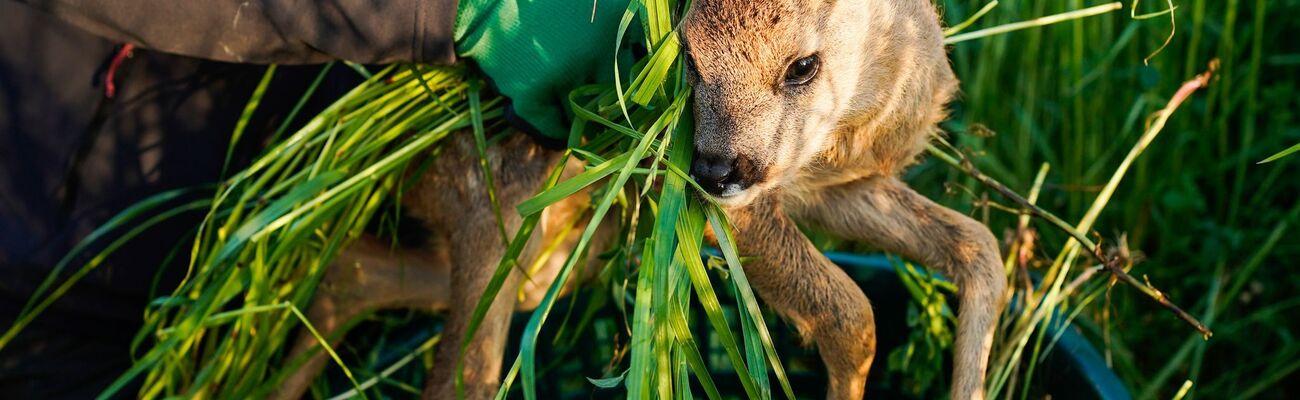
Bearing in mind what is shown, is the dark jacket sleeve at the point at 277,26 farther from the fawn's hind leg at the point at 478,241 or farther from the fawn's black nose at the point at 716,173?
the fawn's black nose at the point at 716,173

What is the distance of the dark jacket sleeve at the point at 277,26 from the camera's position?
1929mm

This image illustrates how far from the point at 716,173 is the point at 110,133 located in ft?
4.21

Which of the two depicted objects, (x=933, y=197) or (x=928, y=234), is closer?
(x=928, y=234)

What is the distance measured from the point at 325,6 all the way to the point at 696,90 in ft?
2.01

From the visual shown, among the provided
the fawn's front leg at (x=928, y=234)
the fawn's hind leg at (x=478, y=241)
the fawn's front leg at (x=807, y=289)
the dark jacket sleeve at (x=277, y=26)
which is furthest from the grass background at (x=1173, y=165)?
the dark jacket sleeve at (x=277, y=26)

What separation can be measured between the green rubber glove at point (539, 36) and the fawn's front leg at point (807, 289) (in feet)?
1.25

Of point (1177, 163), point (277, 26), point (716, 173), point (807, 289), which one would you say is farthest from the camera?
point (1177, 163)

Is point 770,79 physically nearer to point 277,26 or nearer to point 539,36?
point 539,36

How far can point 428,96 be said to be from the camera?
2.30 m

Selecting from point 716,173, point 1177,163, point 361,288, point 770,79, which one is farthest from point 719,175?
point 1177,163

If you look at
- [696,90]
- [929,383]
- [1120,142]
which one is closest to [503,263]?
[696,90]

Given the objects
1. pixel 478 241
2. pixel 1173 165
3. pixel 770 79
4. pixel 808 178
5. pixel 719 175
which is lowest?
pixel 1173 165

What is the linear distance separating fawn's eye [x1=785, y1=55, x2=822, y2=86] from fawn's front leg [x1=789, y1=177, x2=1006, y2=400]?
0.46 meters

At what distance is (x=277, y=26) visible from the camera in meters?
1.98
